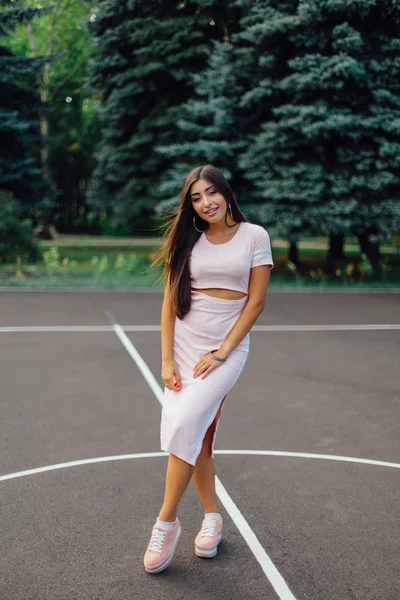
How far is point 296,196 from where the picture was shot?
60.2 feet

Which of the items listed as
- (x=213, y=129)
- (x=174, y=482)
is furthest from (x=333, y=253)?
(x=174, y=482)

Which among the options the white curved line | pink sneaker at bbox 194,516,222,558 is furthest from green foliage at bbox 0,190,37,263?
pink sneaker at bbox 194,516,222,558

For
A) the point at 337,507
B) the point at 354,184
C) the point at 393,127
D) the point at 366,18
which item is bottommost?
the point at 337,507

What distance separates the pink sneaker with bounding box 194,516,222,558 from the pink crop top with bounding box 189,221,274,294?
4.32 feet

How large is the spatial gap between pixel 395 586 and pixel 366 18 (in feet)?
59.5

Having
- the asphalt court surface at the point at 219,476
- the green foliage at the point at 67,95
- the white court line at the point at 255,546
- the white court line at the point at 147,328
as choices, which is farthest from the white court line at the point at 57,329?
the green foliage at the point at 67,95

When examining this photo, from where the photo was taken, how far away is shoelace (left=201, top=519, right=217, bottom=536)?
4102 millimetres

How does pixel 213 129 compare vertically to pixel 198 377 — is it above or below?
above

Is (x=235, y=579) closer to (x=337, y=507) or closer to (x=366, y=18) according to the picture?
(x=337, y=507)

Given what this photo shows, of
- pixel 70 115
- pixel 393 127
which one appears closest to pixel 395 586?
pixel 393 127

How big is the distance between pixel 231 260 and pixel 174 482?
118 centimetres

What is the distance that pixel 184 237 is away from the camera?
393 centimetres

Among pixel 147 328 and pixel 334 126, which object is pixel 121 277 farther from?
pixel 147 328

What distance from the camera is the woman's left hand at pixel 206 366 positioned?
3.80 metres
